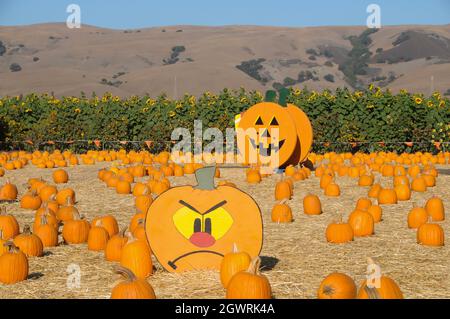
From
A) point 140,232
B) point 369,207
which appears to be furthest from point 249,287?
point 369,207

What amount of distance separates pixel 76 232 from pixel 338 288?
414cm

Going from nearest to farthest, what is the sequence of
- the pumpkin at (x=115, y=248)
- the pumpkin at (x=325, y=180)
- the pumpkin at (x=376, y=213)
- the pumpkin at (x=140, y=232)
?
the pumpkin at (x=115, y=248) < the pumpkin at (x=140, y=232) < the pumpkin at (x=376, y=213) < the pumpkin at (x=325, y=180)

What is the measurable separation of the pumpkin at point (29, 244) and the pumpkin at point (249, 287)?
2.98m

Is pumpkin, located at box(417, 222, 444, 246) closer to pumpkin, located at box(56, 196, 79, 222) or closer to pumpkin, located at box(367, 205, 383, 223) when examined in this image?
pumpkin, located at box(367, 205, 383, 223)

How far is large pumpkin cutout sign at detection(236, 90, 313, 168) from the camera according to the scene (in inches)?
599

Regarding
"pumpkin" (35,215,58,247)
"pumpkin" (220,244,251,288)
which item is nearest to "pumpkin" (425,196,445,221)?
"pumpkin" (220,244,251,288)

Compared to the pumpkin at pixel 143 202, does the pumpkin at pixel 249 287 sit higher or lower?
lower

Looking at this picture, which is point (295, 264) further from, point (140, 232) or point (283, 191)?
point (283, 191)

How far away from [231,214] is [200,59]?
435 feet

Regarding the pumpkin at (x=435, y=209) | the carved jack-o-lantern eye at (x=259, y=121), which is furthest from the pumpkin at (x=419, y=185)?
the carved jack-o-lantern eye at (x=259, y=121)

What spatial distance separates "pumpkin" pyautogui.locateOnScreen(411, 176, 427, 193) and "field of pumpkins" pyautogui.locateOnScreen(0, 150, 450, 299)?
2 centimetres

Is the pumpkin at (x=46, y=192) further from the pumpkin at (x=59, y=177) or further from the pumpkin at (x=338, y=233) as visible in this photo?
the pumpkin at (x=338, y=233)

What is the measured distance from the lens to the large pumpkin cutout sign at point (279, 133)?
1520 centimetres

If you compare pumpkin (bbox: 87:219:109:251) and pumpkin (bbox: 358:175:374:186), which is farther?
pumpkin (bbox: 358:175:374:186)
